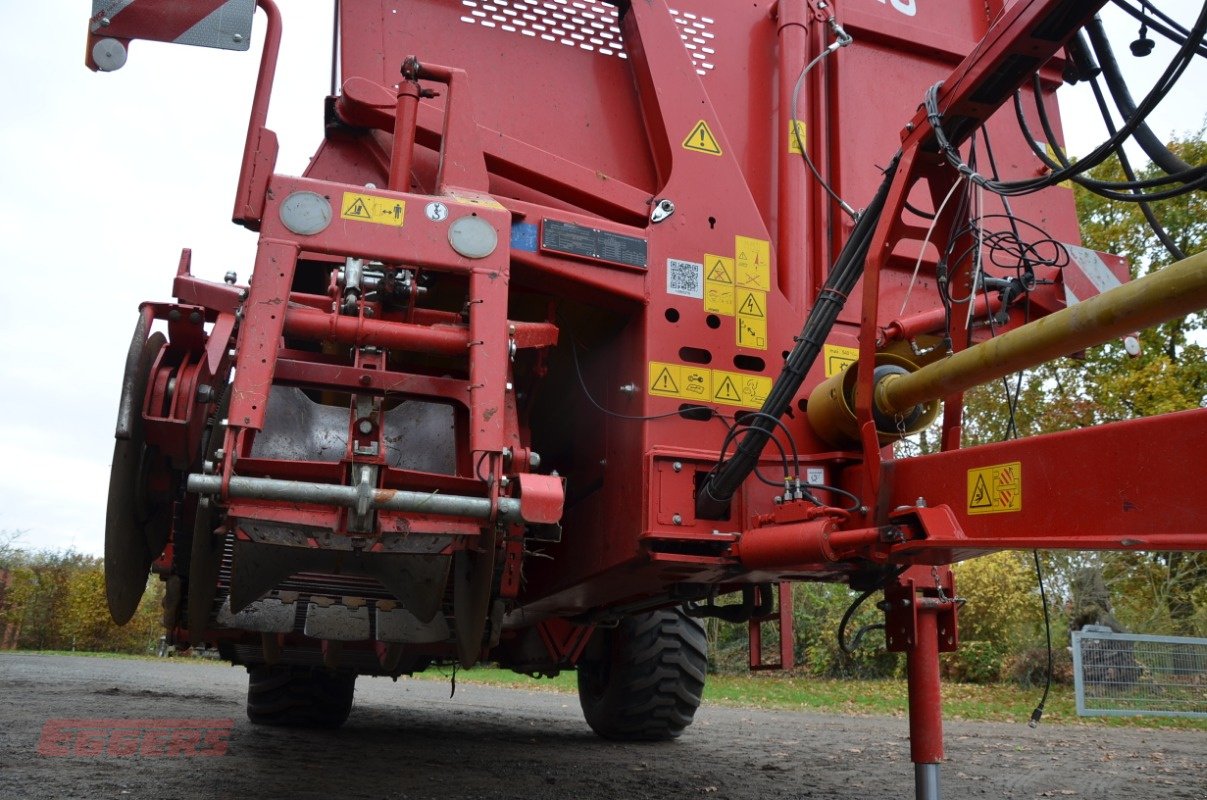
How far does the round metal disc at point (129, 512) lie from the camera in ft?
9.82

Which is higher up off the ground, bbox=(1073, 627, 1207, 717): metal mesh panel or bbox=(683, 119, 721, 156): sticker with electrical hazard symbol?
bbox=(683, 119, 721, 156): sticker with electrical hazard symbol

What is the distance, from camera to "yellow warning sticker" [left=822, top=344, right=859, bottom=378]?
3.56 m

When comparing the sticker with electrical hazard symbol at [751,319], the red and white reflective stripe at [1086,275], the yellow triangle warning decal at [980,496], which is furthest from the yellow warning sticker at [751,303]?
the yellow triangle warning decal at [980,496]

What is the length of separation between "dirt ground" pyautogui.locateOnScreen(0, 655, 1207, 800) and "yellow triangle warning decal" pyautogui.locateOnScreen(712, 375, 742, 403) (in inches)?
68.2

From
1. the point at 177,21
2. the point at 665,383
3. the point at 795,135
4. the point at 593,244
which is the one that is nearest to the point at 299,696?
the point at 665,383

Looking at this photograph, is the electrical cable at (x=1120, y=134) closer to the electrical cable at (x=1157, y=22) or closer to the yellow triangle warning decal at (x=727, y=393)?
the electrical cable at (x=1157, y=22)

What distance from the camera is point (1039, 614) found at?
530 inches

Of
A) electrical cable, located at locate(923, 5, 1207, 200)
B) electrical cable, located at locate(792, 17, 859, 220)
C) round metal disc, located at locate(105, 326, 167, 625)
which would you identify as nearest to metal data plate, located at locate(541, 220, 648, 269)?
electrical cable, located at locate(792, 17, 859, 220)

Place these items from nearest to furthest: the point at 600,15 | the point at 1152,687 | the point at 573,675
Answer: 1. the point at 600,15
2. the point at 1152,687
3. the point at 573,675

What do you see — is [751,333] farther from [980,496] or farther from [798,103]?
[980,496]

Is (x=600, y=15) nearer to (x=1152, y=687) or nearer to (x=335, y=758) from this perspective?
(x=335, y=758)

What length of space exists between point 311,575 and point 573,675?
1339cm

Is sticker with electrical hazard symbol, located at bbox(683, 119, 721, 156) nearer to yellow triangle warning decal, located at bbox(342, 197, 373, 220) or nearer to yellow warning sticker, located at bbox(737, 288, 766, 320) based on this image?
yellow warning sticker, located at bbox(737, 288, 766, 320)

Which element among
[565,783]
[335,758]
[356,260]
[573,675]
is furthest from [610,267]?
[573,675]
